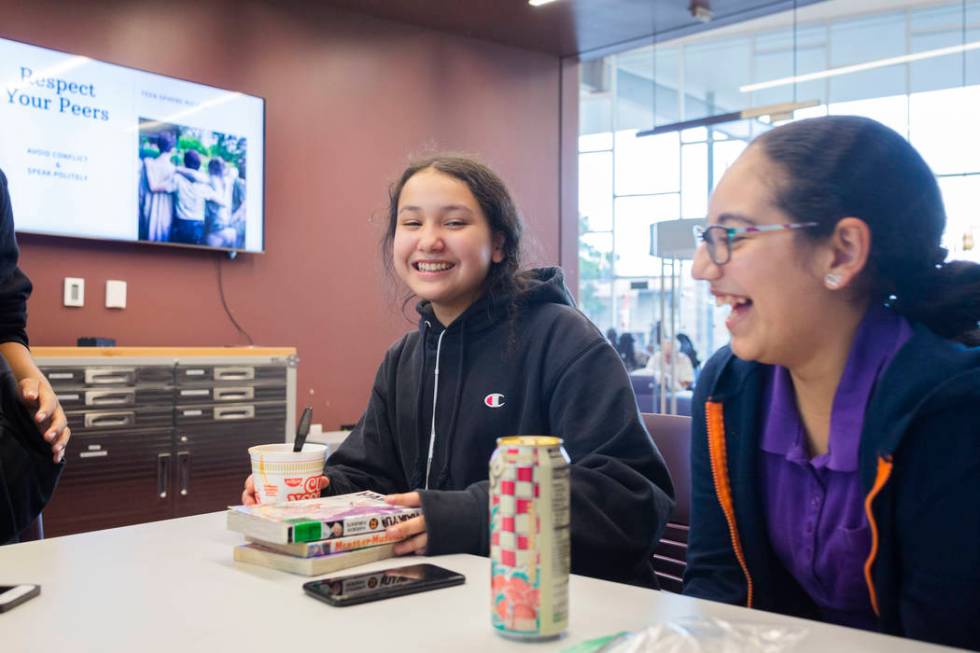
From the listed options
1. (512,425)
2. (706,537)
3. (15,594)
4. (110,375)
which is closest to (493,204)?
(512,425)

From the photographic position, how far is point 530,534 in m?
0.80

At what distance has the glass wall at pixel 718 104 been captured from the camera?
27.1 feet

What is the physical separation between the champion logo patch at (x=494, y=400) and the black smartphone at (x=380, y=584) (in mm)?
552

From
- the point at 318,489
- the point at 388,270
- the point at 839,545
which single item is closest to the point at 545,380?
the point at 318,489

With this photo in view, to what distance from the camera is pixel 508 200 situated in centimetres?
183

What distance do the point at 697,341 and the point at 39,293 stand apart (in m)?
7.64

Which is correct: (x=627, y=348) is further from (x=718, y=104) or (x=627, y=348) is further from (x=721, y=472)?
(x=721, y=472)

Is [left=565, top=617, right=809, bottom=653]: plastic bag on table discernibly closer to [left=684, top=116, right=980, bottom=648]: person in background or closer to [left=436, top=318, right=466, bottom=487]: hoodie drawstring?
[left=684, top=116, right=980, bottom=648]: person in background

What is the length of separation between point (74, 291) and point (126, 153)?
2.25 feet

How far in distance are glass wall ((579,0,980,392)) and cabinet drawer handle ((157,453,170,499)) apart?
16.4 ft

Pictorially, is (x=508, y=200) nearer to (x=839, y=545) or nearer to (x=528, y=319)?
(x=528, y=319)

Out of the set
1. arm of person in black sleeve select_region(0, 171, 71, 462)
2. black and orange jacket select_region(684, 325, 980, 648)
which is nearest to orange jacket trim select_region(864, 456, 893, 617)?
black and orange jacket select_region(684, 325, 980, 648)

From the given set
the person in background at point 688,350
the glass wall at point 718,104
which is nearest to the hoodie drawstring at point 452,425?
the person in background at point 688,350

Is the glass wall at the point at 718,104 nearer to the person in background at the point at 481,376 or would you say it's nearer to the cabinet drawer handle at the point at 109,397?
the cabinet drawer handle at the point at 109,397
